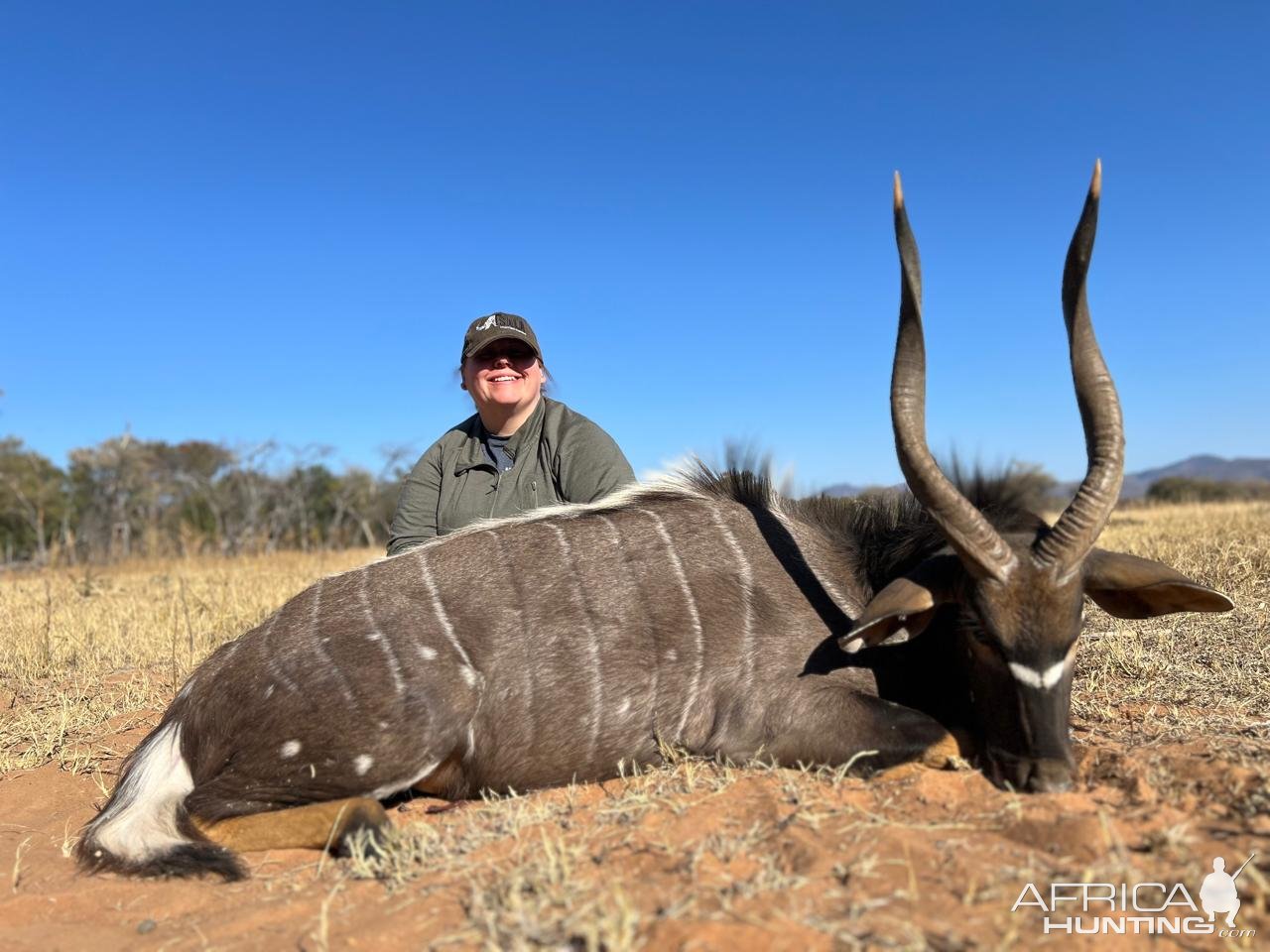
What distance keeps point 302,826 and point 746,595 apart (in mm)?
1632

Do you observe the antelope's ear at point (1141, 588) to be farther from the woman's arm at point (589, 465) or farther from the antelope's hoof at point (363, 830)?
the antelope's hoof at point (363, 830)

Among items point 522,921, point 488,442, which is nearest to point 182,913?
point 522,921

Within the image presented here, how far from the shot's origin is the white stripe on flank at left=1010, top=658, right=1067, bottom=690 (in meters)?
2.66

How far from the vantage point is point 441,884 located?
2.31 meters

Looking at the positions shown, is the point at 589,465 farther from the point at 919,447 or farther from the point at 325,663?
the point at 919,447

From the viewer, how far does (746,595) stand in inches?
132

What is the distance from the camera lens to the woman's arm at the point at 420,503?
15.5 feet

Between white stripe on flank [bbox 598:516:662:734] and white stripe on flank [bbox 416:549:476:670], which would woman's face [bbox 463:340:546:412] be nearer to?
white stripe on flank [bbox 416:549:476:670]

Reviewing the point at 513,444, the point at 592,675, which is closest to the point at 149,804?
the point at 592,675

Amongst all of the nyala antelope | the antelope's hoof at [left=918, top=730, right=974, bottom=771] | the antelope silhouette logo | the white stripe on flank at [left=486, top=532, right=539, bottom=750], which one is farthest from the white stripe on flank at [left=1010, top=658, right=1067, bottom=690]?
the white stripe on flank at [left=486, top=532, right=539, bottom=750]

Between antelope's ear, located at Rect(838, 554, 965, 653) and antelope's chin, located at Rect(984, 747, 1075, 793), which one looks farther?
antelope's ear, located at Rect(838, 554, 965, 653)

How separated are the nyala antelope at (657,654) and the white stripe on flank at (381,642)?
14 mm

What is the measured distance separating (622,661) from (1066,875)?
161 cm

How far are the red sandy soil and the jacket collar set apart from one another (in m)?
2.15
